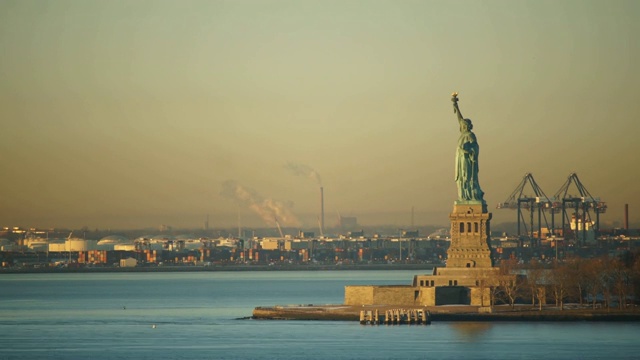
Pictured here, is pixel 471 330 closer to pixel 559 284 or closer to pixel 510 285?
pixel 510 285

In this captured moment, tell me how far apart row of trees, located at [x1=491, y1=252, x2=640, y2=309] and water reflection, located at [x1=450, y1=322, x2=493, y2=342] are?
21.6 feet

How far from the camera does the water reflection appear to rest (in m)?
90.1

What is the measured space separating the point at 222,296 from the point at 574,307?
2299 inches

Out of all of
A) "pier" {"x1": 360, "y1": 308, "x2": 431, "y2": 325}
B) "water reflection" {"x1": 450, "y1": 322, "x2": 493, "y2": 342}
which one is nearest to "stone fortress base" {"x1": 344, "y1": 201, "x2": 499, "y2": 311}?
"pier" {"x1": 360, "y1": 308, "x2": 431, "y2": 325}

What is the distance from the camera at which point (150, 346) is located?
89875 mm

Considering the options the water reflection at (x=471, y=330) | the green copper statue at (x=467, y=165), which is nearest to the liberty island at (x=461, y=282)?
the green copper statue at (x=467, y=165)

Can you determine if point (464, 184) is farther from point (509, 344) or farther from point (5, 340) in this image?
point (5, 340)

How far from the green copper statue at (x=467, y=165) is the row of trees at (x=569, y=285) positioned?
196 inches

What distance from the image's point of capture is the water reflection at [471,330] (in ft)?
296

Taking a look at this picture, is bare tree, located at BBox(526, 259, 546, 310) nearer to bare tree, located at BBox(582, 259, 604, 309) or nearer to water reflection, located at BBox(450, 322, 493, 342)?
bare tree, located at BBox(582, 259, 604, 309)

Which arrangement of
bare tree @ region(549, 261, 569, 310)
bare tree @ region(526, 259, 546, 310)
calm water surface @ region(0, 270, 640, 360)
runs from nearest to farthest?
calm water surface @ region(0, 270, 640, 360), bare tree @ region(526, 259, 546, 310), bare tree @ region(549, 261, 569, 310)

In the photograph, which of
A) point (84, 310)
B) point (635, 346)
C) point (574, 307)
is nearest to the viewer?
point (635, 346)

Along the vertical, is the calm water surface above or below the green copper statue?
below

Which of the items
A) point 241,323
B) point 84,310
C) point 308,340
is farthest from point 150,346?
point 84,310
